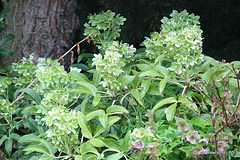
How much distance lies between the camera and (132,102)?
64.1 inches

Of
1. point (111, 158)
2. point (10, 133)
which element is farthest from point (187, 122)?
point (10, 133)

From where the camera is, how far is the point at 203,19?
123 inches

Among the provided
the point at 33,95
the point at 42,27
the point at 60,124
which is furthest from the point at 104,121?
the point at 42,27

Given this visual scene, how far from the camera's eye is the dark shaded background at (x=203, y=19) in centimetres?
309

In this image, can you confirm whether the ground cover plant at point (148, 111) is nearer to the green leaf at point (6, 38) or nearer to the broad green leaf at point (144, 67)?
the broad green leaf at point (144, 67)

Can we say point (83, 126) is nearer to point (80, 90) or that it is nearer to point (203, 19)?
point (80, 90)

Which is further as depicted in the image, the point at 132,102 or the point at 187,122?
the point at 132,102

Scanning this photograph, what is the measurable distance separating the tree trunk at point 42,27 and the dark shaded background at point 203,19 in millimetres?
615

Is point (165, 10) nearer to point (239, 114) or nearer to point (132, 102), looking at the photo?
point (132, 102)

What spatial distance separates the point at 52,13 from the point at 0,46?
0.49 meters

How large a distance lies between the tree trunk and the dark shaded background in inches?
24.2

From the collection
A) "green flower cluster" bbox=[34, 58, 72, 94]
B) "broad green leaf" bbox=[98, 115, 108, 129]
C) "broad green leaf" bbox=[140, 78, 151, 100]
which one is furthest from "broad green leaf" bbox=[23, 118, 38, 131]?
"broad green leaf" bbox=[140, 78, 151, 100]

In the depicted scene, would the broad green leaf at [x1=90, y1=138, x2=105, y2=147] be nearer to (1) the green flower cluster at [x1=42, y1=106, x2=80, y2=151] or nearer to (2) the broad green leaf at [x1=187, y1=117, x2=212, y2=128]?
(1) the green flower cluster at [x1=42, y1=106, x2=80, y2=151]

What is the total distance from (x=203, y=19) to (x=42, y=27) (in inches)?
57.7
